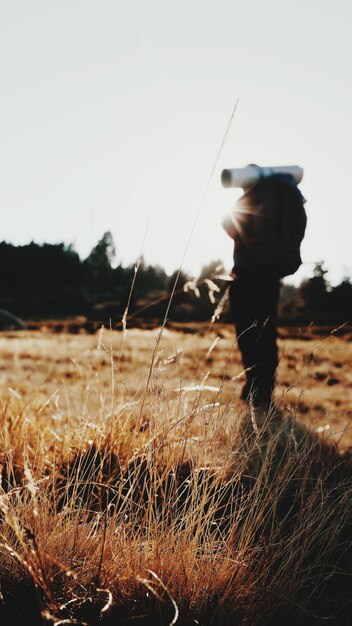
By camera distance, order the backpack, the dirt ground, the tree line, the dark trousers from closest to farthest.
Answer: the dirt ground < the backpack < the dark trousers < the tree line

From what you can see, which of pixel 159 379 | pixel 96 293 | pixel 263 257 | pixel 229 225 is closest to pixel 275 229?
pixel 263 257

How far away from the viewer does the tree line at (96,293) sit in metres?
23.8

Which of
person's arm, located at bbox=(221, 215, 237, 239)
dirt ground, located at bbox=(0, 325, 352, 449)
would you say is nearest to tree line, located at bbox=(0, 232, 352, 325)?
dirt ground, located at bbox=(0, 325, 352, 449)

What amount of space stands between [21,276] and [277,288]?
96.6 ft

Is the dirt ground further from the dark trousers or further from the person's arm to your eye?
the person's arm

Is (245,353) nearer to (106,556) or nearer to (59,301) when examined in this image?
(106,556)

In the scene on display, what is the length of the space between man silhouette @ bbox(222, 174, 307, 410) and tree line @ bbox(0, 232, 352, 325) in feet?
53.6

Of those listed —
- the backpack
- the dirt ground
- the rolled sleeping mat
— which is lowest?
the dirt ground

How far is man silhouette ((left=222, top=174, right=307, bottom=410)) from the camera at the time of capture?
2783 millimetres

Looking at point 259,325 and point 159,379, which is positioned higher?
point 259,325

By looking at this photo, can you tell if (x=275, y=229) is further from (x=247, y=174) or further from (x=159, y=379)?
(x=159, y=379)

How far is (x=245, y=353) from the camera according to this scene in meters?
2.96

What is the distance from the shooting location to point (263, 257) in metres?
2.79

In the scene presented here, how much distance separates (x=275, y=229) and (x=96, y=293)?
3746 centimetres
